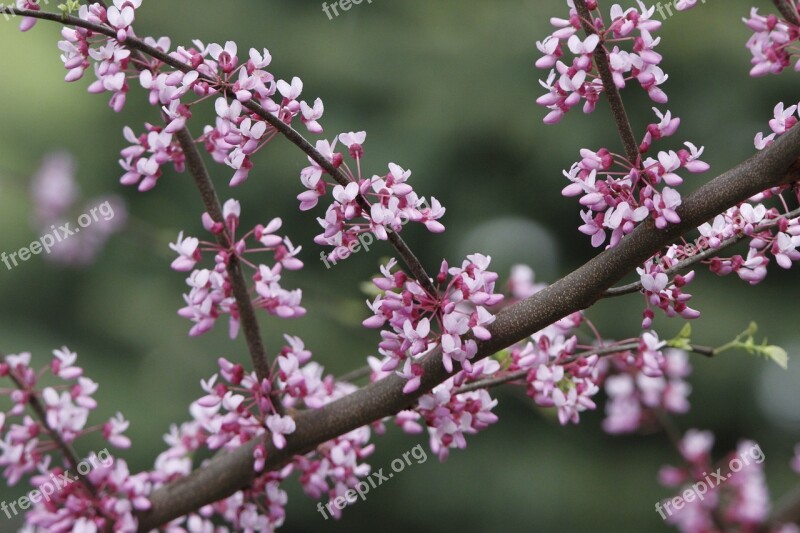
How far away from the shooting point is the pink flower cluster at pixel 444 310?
3.85 feet

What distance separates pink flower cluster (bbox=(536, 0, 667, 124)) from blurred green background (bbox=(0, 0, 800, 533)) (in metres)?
4.47

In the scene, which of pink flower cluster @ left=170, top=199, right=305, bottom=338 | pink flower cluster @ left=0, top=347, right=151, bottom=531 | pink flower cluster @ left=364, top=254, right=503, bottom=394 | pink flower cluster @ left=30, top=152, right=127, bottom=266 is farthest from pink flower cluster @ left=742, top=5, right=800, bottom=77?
pink flower cluster @ left=30, top=152, right=127, bottom=266

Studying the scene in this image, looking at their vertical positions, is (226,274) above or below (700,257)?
above

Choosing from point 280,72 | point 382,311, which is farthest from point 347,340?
point 382,311

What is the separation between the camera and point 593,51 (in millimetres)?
1085

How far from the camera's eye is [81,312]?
757 cm

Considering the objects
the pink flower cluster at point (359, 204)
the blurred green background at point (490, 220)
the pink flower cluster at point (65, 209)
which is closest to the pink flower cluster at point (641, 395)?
the pink flower cluster at point (359, 204)

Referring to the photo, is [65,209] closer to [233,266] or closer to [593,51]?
[233,266]

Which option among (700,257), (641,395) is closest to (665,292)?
(700,257)

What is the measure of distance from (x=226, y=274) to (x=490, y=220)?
500 centimetres

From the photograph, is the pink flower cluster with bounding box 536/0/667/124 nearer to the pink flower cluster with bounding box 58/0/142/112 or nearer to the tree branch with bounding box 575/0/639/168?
the tree branch with bounding box 575/0/639/168

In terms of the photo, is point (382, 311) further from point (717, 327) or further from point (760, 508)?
point (717, 327)

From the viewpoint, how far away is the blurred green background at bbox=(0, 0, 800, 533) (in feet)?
19.2

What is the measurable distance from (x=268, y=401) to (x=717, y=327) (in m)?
5.02
